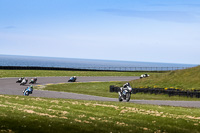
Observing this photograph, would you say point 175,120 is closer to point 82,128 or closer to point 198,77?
point 82,128

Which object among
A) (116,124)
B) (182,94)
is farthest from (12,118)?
(182,94)

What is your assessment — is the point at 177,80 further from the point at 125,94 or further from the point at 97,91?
the point at 125,94

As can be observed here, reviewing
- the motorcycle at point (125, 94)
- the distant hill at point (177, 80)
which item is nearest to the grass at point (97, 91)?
the distant hill at point (177, 80)

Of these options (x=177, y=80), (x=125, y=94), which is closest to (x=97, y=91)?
(x=177, y=80)

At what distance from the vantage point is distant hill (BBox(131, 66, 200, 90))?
3747cm

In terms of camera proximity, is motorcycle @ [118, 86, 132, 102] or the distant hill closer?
motorcycle @ [118, 86, 132, 102]

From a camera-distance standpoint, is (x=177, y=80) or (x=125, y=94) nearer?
Answer: (x=125, y=94)

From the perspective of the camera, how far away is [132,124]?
45.5 feet

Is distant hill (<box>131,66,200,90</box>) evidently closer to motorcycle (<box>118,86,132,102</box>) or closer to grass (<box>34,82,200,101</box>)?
grass (<box>34,82,200,101</box>)

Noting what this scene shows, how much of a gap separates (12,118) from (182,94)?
23.3 m

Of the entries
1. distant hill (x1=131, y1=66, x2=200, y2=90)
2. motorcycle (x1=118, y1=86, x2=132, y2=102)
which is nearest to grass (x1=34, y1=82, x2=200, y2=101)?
distant hill (x1=131, y1=66, x2=200, y2=90)

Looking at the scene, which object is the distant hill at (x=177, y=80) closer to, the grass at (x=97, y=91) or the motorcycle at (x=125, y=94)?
the grass at (x=97, y=91)

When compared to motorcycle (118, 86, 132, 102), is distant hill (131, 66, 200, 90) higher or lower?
higher

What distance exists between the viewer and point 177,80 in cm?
4009
